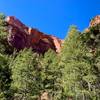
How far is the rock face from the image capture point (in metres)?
105

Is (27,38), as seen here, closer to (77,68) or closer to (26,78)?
(26,78)

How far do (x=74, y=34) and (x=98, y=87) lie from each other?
8099 mm

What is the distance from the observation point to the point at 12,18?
371 ft

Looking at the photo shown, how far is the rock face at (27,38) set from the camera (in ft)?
346

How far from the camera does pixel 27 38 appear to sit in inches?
4382

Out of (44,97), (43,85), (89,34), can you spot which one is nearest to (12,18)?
(44,97)

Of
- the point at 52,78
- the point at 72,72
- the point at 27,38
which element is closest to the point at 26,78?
the point at 52,78

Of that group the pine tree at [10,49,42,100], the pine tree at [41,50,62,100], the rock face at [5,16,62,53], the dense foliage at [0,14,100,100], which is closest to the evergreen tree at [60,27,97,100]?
the dense foliage at [0,14,100,100]

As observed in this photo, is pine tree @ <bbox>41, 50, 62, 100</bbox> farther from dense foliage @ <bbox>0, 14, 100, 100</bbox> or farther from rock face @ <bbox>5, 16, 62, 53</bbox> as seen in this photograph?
rock face @ <bbox>5, 16, 62, 53</bbox>

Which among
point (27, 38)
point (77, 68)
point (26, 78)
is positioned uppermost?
point (27, 38)

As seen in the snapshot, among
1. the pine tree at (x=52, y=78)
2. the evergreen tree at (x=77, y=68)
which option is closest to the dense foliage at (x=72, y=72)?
the evergreen tree at (x=77, y=68)

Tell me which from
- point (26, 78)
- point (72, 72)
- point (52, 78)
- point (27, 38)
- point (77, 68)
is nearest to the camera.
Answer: point (77, 68)

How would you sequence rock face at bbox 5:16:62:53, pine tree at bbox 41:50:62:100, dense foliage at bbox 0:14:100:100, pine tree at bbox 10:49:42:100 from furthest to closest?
rock face at bbox 5:16:62:53, pine tree at bbox 41:50:62:100, pine tree at bbox 10:49:42:100, dense foliage at bbox 0:14:100:100

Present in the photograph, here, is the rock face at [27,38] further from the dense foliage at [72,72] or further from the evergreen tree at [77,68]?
the evergreen tree at [77,68]
